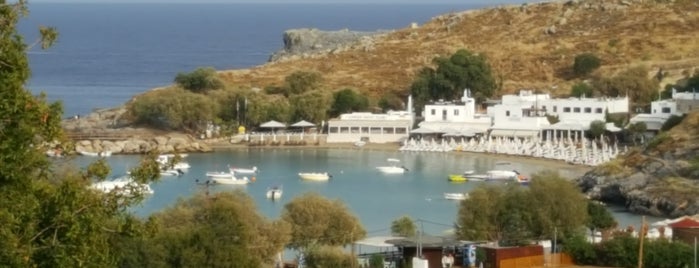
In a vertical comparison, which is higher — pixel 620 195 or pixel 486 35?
pixel 486 35

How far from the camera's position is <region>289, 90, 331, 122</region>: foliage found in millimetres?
66500

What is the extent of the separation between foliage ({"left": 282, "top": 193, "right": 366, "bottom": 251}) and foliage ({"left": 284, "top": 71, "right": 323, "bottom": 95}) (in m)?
36.7

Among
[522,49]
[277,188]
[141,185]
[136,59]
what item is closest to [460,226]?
[277,188]

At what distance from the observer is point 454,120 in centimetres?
6475

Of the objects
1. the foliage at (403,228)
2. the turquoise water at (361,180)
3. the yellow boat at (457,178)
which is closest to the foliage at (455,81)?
the turquoise water at (361,180)

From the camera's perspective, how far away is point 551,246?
2622 centimetres

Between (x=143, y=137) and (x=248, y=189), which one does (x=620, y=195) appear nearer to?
(x=248, y=189)

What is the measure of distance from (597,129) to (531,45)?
779 inches

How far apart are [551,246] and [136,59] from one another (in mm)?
114008

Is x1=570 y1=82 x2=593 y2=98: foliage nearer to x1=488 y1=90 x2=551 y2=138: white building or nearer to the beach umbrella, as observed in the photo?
x1=488 y1=90 x2=551 y2=138: white building

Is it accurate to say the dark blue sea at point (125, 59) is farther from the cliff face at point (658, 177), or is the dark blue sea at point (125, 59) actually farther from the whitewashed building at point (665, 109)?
the cliff face at point (658, 177)

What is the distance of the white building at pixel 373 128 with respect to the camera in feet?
212

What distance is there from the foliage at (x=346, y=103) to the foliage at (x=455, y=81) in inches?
93.7

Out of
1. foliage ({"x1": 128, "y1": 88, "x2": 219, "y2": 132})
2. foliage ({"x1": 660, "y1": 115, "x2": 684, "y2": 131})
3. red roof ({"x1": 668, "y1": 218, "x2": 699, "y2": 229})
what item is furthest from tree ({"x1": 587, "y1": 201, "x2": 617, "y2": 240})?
foliage ({"x1": 128, "y1": 88, "x2": 219, "y2": 132})
